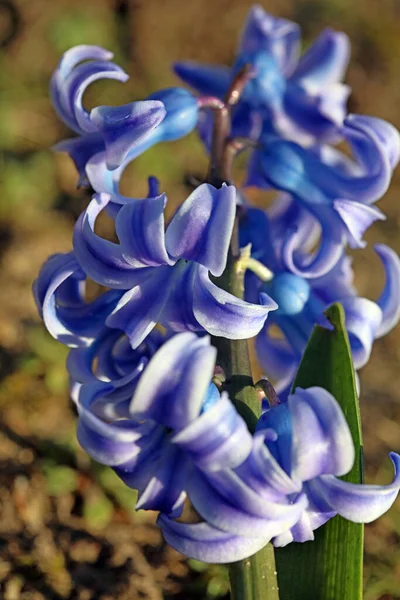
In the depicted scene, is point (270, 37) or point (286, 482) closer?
point (286, 482)

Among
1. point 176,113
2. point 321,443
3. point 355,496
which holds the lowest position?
point 355,496

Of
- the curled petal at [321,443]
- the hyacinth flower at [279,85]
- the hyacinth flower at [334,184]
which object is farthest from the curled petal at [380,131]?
the curled petal at [321,443]

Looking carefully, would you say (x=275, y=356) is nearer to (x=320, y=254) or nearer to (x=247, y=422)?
(x=320, y=254)

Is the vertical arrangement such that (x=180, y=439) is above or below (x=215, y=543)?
above

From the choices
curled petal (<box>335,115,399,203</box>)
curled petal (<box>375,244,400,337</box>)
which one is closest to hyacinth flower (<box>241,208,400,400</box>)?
curled petal (<box>375,244,400,337</box>)

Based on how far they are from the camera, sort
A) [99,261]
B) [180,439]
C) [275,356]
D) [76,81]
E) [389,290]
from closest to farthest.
→ [180,439], [99,261], [76,81], [389,290], [275,356]

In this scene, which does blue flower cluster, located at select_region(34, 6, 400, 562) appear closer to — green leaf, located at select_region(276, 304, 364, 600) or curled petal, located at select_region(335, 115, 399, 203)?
curled petal, located at select_region(335, 115, 399, 203)

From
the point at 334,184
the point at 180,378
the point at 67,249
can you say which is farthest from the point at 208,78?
the point at 67,249

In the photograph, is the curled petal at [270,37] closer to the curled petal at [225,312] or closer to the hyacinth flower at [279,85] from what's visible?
the hyacinth flower at [279,85]

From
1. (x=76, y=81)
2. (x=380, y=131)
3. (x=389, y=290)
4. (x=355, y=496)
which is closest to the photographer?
(x=355, y=496)
